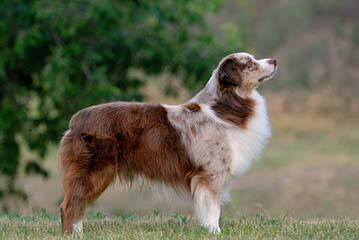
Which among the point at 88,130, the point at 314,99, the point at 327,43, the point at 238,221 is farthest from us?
the point at 327,43

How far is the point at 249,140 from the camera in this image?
9.20m

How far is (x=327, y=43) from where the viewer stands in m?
30.5

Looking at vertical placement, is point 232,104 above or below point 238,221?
above

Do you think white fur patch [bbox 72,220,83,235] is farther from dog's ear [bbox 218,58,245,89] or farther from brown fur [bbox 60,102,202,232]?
dog's ear [bbox 218,58,245,89]

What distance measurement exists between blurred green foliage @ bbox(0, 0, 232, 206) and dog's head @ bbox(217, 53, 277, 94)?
5.71m

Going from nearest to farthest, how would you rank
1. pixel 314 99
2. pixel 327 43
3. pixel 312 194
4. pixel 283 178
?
1. pixel 312 194
2. pixel 283 178
3. pixel 314 99
4. pixel 327 43

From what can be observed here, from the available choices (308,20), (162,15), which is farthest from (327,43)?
(162,15)

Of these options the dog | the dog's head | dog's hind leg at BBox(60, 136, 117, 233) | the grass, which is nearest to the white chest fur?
the dog

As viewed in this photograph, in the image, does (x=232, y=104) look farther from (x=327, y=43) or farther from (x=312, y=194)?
(x=327, y=43)

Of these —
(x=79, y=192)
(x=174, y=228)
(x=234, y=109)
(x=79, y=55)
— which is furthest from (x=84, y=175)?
(x=79, y=55)

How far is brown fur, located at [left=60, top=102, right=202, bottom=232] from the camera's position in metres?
8.78

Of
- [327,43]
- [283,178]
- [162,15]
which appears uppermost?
[162,15]

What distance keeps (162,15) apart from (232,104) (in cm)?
706

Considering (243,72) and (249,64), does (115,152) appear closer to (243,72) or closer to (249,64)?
(243,72)
